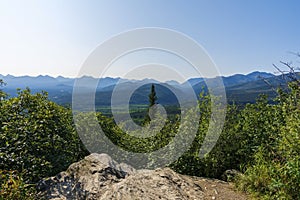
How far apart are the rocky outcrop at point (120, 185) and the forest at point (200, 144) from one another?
34 centimetres

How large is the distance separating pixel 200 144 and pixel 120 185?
2807 mm

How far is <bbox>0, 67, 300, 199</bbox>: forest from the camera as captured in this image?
4.15 metres

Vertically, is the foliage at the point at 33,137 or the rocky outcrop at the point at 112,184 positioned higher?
the foliage at the point at 33,137

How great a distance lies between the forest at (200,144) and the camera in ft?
13.6

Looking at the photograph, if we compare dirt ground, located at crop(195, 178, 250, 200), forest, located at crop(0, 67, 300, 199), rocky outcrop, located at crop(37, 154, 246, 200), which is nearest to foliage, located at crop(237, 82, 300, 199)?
forest, located at crop(0, 67, 300, 199)

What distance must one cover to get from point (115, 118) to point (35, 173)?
151 inches

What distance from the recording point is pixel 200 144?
611cm

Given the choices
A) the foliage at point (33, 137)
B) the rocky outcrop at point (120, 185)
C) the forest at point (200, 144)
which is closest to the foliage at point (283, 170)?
the forest at point (200, 144)

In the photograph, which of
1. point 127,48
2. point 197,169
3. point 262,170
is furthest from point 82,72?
point 262,170

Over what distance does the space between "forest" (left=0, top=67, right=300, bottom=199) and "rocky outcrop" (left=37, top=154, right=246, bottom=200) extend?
0.34 meters

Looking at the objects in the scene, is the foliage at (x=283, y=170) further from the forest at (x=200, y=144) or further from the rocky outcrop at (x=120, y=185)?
the rocky outcrop at (x=120, y=185)

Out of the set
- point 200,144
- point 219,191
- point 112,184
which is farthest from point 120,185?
point 200,144

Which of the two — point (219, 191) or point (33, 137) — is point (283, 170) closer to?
point (219, 191)

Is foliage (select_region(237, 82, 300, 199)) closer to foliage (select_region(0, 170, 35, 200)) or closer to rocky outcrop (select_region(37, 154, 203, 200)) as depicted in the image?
rocky outcrop (select_region(37, 154, 203, 200))
